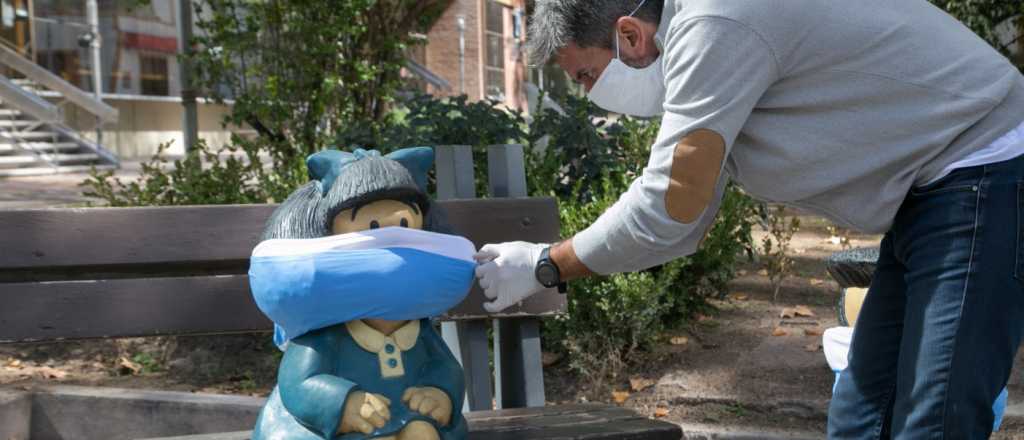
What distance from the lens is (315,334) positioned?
275 centimetres

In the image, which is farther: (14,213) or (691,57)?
(14,213)

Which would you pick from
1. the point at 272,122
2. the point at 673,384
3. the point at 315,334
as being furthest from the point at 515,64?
the point at 315,334

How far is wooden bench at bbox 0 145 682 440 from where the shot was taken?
11.1 feet

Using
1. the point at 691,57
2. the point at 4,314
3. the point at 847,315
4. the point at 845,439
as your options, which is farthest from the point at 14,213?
the point at 847,315

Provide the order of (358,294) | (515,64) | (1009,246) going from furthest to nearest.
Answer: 1. (515,64)
2. (358,294)
3. (1009,246)

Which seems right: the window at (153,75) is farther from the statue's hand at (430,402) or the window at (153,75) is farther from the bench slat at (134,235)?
the statue's hand at (430,402)

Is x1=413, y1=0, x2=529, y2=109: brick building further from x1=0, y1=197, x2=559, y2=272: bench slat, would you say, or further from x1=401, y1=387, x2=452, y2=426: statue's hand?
x1=401, y1=387, x2=452, y2=426: statue's hand

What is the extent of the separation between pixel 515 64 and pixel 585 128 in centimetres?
2665

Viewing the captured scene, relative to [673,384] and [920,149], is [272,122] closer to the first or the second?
[673,384]

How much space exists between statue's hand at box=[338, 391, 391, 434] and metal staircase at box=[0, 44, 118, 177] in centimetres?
1404

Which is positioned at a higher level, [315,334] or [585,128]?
[585,128]

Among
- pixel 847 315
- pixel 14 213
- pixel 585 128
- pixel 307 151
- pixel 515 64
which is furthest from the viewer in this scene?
pixel 515 64

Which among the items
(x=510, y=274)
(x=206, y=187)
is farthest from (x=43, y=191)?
(x=510, y=274)

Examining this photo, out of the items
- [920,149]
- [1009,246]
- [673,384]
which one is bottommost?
[673,384]
